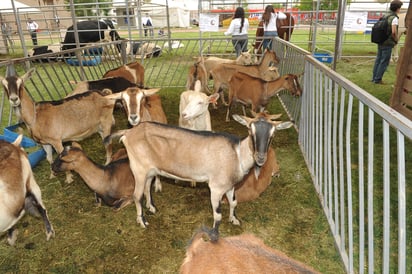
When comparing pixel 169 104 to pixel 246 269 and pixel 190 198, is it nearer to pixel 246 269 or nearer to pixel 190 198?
pixel 190 198

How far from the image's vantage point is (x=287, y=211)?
3.76m

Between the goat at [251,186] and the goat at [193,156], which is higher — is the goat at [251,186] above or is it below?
below

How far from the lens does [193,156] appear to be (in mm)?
3301

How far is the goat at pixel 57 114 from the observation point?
161 inches

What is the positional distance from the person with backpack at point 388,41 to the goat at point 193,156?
6916 mm

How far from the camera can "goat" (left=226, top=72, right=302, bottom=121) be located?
609 cm

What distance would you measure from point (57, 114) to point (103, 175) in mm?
1255

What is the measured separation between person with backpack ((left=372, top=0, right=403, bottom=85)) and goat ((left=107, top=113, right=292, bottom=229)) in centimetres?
692

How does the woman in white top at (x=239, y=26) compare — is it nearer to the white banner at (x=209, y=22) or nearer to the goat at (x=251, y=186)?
the white banner at (x=209, y=22)

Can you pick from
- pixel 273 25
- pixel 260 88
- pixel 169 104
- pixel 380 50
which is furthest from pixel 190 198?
pixel 380 50

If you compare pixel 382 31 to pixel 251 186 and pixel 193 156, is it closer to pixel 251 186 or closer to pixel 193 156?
pixel 251 186

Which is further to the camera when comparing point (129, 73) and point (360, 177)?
point (129, 73)

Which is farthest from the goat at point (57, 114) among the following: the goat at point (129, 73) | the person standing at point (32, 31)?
the person standing at point (32, 31)

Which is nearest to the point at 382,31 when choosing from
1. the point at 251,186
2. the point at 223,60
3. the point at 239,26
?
the point at 239,26
